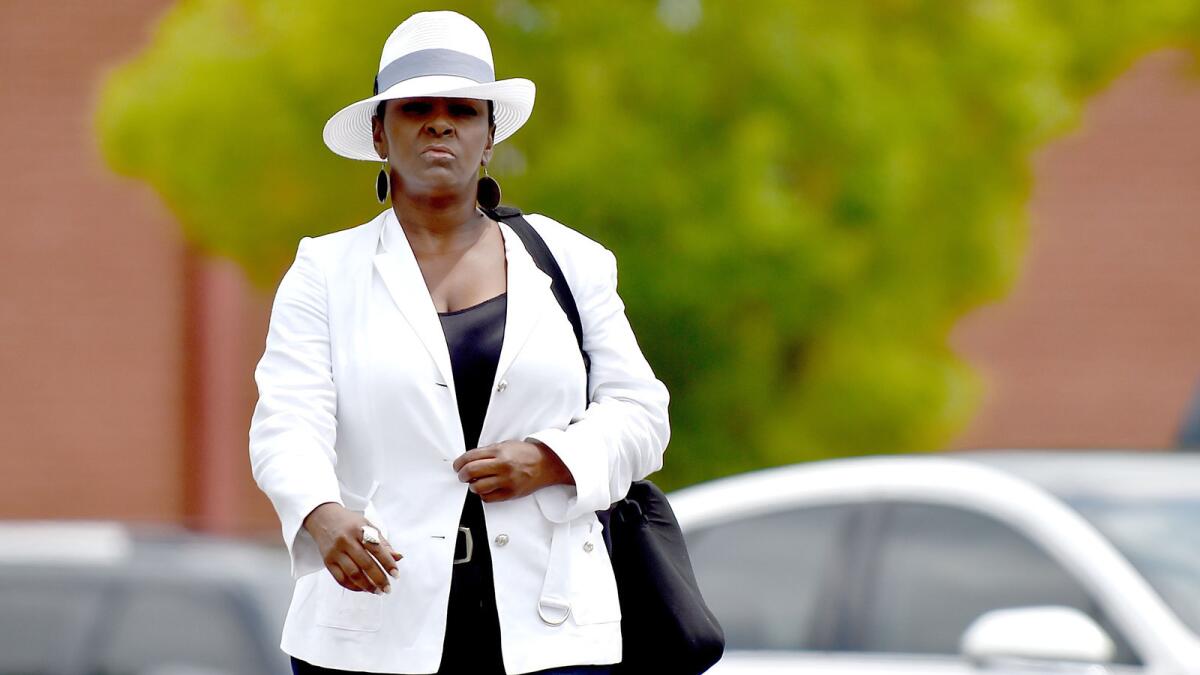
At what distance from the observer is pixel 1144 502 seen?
17.2 ft

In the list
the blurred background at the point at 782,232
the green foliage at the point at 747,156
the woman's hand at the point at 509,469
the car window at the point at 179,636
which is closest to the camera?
the woman's hand at the point at 509,469

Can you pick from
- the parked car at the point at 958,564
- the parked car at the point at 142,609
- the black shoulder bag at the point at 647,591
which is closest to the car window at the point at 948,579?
the parked car at the point at 958,564

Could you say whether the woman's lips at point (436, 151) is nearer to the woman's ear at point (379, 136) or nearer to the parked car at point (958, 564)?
the woman's ear at point (379, 136)

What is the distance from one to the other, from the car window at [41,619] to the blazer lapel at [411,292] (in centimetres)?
357

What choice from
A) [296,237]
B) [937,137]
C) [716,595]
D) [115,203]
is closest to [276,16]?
[296,237]

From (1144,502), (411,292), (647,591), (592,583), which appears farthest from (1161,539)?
(411,292)

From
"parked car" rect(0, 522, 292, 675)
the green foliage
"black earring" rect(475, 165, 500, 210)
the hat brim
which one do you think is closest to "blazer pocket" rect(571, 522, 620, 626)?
"black earring" rect(475, 165, 500, 210)

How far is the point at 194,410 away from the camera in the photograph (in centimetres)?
1370

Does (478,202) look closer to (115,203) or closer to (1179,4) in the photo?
(1179,4)

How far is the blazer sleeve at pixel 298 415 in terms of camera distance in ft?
8.91

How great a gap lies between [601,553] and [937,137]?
471cm

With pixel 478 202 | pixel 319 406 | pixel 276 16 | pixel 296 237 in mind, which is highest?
pixel 276 16

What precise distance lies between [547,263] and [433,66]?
343 mm

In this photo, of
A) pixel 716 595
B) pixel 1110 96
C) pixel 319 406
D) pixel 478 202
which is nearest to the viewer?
pixel 319 406
